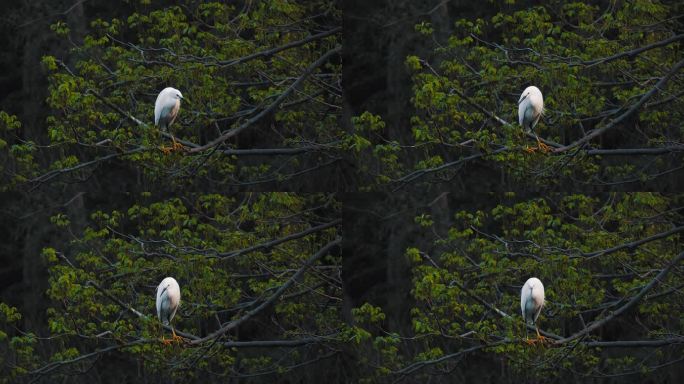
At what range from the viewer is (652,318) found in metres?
16.1

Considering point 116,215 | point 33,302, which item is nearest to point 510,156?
point 116,215

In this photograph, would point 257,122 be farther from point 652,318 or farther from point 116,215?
point 652,318

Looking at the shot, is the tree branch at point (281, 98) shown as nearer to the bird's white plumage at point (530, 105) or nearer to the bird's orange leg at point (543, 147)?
the bird's white plumage at point (530, 105)

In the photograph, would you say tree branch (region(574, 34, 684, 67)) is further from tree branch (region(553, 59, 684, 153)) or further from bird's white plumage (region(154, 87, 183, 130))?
bird's white plumage (region(154, 87, 183, 130))

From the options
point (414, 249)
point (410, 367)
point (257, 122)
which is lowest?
point (410, 367)

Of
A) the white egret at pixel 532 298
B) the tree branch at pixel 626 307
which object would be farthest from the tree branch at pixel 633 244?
the white egret at pixel 532 298

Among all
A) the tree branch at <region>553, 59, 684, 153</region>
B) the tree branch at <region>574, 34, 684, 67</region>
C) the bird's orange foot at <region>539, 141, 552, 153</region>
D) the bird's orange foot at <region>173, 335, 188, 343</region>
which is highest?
the tree branch at <region>574, 34, 684, 67</region>

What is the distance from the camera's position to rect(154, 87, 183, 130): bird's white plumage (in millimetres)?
15781

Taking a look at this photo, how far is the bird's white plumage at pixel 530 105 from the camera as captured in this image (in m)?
15.7

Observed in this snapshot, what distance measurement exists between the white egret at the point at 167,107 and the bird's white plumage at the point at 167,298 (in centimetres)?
130

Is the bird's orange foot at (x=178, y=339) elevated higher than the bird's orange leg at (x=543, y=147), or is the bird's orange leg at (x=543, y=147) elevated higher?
the bird's orange leg at (x=543, y=147)

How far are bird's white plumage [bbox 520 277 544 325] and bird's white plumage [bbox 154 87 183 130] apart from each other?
12.3 ft

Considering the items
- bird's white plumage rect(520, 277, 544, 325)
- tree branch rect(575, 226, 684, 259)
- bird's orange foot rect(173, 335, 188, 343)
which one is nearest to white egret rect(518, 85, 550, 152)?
tree branch rect(575, 226, 684, 259)

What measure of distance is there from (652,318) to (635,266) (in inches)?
21.4
